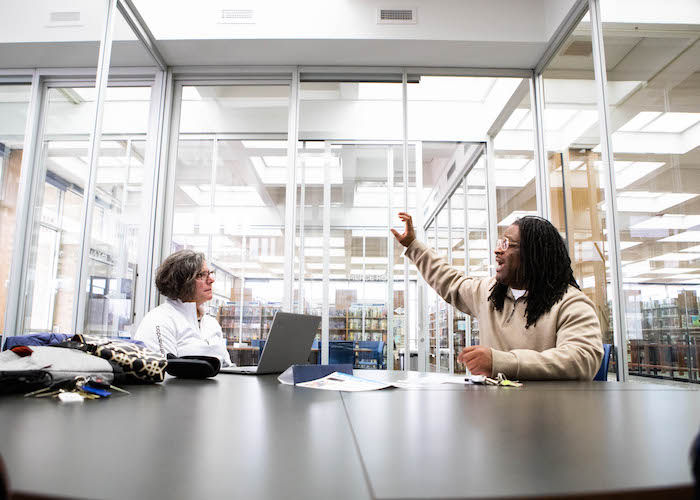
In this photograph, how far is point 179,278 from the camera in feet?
8.01

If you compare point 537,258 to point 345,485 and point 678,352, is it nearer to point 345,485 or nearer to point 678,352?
point 678,352


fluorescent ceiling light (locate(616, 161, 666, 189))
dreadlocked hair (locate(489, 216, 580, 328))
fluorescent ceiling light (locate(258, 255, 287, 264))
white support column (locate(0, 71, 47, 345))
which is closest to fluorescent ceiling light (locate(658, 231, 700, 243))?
fluorescent ceiling light (locate(616, 161, 666, 189))

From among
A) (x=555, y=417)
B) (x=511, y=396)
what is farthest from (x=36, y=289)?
(x=555, y=417)

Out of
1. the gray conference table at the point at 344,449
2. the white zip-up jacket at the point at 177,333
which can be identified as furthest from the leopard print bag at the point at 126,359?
the white zip-up jacket at the point at 177,333

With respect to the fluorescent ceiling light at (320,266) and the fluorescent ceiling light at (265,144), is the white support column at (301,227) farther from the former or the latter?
the fluorescent ceiling light at (265,144)

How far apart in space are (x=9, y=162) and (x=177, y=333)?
2.26m

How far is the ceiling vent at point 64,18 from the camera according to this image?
3.58 m

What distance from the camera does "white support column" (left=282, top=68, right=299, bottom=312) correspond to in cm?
426

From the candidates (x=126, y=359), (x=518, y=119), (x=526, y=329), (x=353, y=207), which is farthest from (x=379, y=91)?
(x=126, y=359)

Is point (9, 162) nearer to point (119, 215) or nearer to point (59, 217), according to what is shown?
point (59, 217)

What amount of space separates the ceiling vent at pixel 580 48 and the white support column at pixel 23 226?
4.05m

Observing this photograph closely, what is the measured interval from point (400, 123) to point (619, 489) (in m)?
4.58

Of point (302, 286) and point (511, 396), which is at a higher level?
point (302, 286)

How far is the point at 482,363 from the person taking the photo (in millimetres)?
1537
